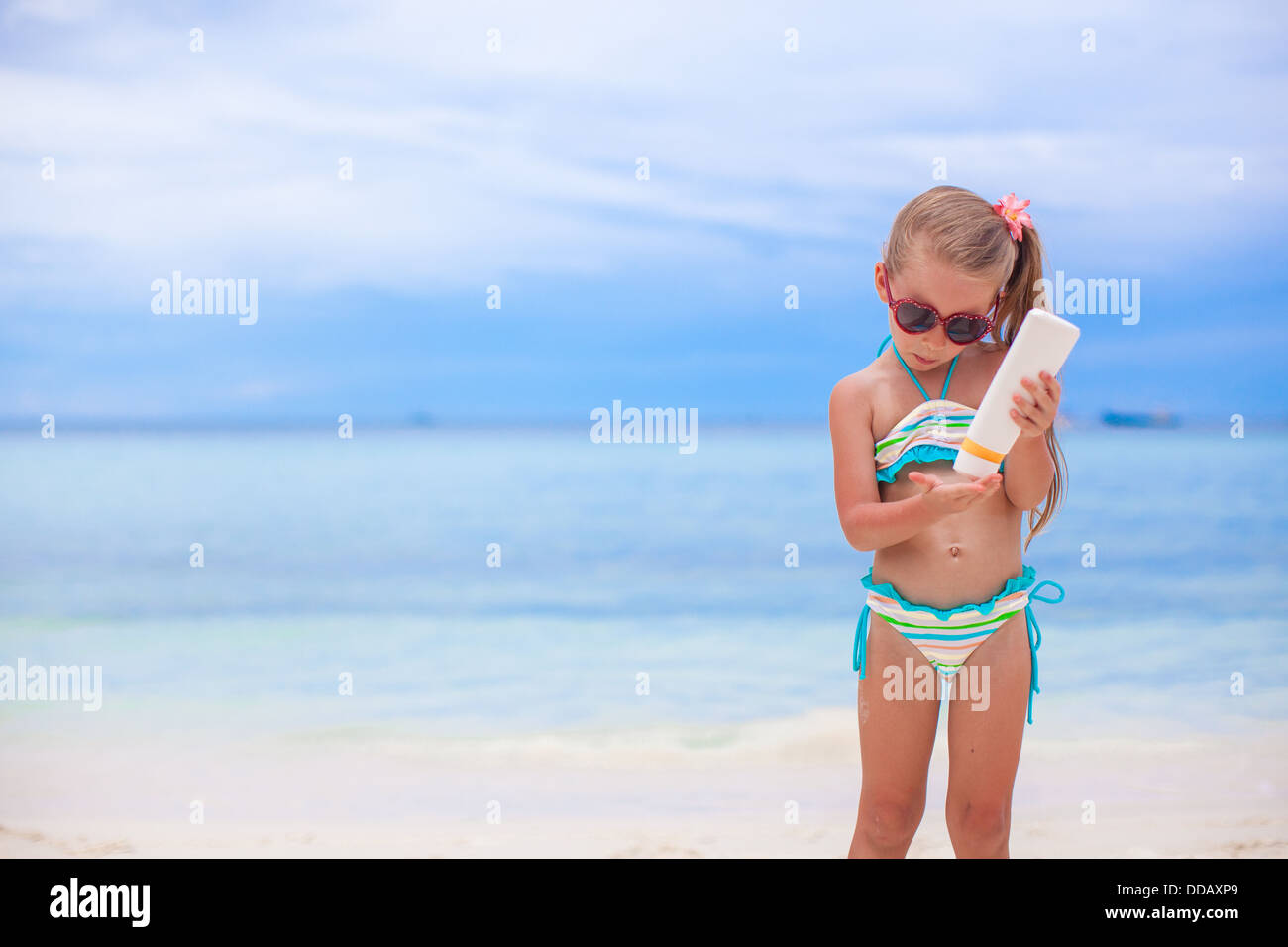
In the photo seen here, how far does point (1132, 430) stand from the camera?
12633 mm

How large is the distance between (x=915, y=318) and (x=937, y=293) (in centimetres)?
5

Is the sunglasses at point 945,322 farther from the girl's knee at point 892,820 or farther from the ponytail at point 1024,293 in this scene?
the girl's knee at point 892,820

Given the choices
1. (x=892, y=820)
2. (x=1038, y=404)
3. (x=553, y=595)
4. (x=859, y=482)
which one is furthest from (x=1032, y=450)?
(x=553, y=595)

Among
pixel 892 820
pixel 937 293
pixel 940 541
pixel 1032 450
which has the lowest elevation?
pixel 892 820

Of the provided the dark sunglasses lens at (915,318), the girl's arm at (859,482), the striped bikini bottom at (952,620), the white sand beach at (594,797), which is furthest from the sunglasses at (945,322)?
the white sand beach at (594,797)

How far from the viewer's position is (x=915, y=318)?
5.13 feet

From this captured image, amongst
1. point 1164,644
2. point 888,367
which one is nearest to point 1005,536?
point 888,367

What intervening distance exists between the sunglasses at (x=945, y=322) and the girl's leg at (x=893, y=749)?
1.45 ft

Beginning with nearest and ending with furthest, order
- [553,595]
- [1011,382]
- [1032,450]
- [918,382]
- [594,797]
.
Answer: [1011,382]
[1032,450]
[918,382]
[594,797]
[553,595]

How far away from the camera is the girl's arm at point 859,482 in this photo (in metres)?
1.54

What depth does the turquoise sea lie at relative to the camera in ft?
12.4

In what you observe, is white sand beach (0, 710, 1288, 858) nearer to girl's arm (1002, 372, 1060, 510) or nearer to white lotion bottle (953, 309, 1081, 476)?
girl's arm (1002, 372, 1060, 510)

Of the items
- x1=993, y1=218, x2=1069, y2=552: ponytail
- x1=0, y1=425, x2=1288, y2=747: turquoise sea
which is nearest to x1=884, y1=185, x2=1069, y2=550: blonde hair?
x1=993, y1=218, x2=1069, y2=552: ponytail

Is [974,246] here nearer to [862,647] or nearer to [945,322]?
[945,322]
